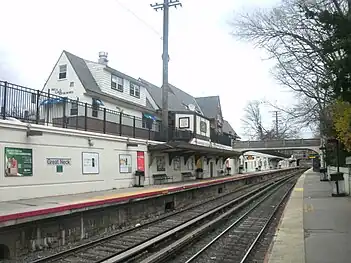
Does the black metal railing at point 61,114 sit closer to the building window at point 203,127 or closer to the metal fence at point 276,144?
the building window at point 203,127

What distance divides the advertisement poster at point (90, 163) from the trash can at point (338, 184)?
11.7 meters

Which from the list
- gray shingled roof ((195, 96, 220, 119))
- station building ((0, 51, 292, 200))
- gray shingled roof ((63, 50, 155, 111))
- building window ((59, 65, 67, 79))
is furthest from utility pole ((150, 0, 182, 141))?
gray shingled roof ((195, 96, 220, 119))

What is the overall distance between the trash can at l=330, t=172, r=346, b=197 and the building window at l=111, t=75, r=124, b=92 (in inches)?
689

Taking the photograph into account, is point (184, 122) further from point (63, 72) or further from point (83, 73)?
point (63, 72)

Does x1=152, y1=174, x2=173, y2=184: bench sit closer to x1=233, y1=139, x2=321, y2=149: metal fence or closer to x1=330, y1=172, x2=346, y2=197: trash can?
x1=330, y1=172, x2=346, y2=197: trash can

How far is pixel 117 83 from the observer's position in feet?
103

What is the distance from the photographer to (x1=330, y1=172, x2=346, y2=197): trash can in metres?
19.9

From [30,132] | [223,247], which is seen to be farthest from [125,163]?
[223,247]

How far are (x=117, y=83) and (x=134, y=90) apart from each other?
2.21 meters

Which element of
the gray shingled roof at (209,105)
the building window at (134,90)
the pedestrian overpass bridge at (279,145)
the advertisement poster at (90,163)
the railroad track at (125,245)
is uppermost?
the gray shingled roof at (209,105)

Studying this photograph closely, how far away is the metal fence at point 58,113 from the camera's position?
14688 millimetres

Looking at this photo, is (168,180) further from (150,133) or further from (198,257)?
(198,257)

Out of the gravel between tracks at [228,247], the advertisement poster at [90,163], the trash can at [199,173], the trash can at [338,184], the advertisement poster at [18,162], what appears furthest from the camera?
the trash can at [199,173]

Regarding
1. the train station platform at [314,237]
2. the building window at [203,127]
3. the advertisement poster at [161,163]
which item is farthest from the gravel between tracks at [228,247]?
A: the building window at [203,127]
